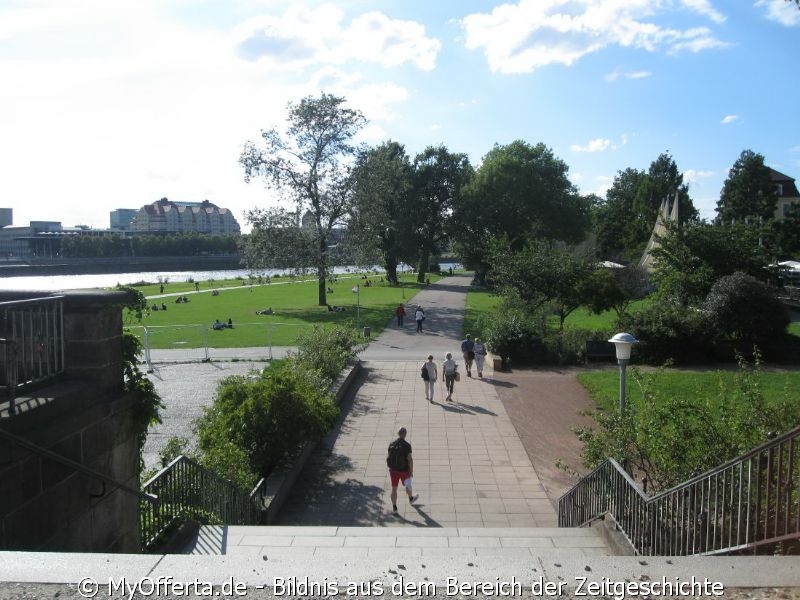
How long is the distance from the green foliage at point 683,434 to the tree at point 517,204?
57212 millimetres

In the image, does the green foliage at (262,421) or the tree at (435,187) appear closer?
the green foliage at (262,421)

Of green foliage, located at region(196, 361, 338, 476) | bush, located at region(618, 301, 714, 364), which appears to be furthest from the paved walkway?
bush, located at region(618, 301, 714, 364)

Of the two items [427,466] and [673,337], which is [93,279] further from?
[427,466]

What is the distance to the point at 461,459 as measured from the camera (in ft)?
42.1

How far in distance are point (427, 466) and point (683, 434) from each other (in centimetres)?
605

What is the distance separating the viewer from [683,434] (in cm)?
718

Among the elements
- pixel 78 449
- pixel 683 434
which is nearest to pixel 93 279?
pixel 78 449

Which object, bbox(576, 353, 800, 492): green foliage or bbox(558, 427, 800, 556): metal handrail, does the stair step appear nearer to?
bbox(558, 427, 800, 556): metal handrail

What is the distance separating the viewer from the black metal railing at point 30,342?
14.8 feet

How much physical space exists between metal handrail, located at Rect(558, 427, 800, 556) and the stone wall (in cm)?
465

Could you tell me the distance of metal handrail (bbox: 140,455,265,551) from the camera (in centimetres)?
633

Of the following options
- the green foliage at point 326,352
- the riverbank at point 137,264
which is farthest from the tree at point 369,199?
the riverbank at point 137,264

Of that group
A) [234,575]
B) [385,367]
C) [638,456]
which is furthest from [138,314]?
[385,367]

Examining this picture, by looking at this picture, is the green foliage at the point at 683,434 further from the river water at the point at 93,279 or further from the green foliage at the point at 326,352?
the green foliage at the point at 326,352
